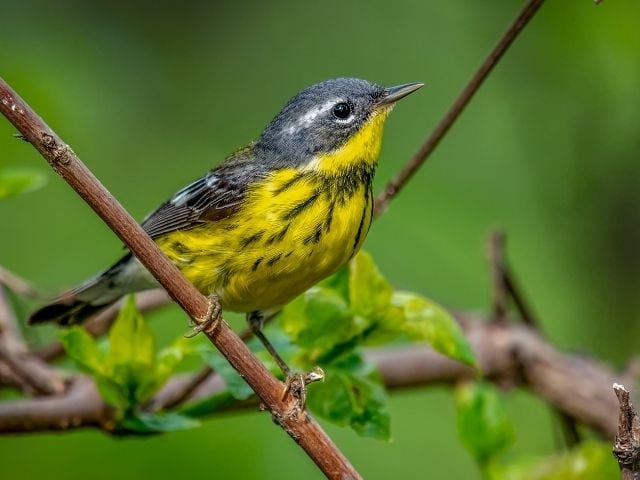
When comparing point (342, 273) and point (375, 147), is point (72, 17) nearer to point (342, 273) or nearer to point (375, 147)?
point (375, 147)

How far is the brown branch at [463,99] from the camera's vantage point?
10.4 feet

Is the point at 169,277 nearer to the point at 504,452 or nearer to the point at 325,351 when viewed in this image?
the point at 325,351

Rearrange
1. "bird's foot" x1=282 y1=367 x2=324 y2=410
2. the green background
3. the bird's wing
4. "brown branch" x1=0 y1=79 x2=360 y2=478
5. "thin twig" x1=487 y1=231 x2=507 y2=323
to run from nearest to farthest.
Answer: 1. "brown branch" x1=0 y1=79 x2=360 y2=478
2. "bird's foot" x1=282 y1=367 x2=324 y2=410
3. the bird's wing
4. "thin twig" x1=487 y1=231 x2=507 y2=323
5. the green background

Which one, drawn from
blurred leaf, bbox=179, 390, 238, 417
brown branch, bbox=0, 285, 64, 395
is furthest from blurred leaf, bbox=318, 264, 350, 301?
brown branch, bbox=0, 285, 64, 395

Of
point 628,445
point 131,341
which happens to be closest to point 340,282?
point 131,341

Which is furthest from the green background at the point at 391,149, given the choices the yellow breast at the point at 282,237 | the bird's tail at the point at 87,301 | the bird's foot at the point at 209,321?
the bird's foot at the point at 209,321

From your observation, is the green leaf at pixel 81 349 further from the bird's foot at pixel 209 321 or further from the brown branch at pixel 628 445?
the brown branch at pixel 628 445

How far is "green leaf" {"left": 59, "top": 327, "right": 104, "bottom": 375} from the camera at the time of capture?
133 inches

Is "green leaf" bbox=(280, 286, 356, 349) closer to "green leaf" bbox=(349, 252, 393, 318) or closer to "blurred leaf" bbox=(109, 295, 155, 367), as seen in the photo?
"green leaf" bbox=(349, 252, 393, 318)

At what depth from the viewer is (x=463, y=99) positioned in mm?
3369

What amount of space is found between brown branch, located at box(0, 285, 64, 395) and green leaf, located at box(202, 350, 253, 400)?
2.61ft

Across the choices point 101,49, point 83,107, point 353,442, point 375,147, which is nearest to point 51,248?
point 83,107

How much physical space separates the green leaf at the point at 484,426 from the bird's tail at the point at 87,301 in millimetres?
1353

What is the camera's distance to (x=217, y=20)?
6.42 meters
